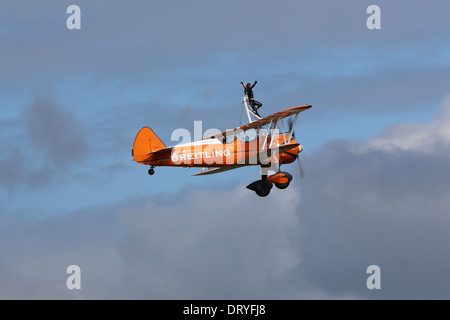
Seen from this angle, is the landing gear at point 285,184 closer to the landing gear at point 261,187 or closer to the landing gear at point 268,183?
the landing gear at point 268,183

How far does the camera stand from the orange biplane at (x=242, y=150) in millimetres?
33438

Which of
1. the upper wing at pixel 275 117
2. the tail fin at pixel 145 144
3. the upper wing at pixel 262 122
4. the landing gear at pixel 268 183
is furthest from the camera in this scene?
the landing gear at pixel 268 183

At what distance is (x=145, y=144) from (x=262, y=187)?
23.3ft

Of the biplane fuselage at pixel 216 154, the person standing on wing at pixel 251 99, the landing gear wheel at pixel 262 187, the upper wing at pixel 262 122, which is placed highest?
the person standing on wing at pixel 251 99

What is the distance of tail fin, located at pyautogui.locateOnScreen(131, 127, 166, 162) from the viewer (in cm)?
3316

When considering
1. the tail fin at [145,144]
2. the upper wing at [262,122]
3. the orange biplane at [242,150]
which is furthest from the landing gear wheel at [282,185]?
the tail fin at [145,144]

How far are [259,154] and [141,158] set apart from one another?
6274 millimetres

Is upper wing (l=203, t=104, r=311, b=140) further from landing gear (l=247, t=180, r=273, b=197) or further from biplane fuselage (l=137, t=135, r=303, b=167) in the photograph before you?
landing gear (l=247, t=180, r=273, b=197)

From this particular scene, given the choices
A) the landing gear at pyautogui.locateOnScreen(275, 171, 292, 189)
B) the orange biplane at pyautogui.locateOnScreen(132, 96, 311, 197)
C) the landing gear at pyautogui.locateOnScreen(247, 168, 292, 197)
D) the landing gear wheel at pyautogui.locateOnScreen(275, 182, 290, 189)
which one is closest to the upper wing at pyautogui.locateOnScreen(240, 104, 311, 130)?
the orange biplane at pyautogui.locateOnScreen(132, 96, 311, 197)

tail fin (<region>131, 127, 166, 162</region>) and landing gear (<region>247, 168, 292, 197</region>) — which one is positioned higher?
tail fin (<region>131, 127, 166, 162</region>)

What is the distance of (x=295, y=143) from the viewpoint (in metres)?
35.4

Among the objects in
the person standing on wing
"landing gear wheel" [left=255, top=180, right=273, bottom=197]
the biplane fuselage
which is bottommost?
"landing gear wheel" [left=255, top=180, right=273, bottom=197]
